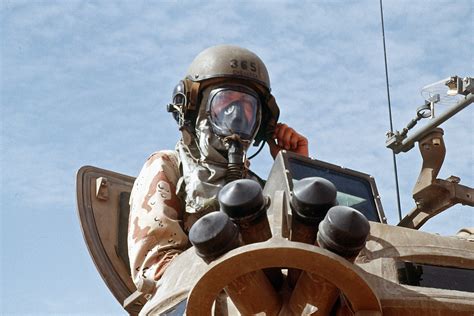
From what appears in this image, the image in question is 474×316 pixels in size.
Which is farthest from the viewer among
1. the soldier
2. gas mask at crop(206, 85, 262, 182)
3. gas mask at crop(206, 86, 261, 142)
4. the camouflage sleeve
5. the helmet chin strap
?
gas mask at crop(206, 86, 261, 142)

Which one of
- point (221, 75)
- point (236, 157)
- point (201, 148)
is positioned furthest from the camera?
point (221, 75)

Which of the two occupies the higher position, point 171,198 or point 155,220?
point 171,198

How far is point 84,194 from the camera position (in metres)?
9.11

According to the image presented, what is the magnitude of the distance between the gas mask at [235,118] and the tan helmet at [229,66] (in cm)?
11

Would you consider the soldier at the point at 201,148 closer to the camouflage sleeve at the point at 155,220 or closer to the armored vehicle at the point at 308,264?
the camouflage sleeve at the point at 155,220

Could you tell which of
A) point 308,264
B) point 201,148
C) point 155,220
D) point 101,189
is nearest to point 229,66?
point 201,148

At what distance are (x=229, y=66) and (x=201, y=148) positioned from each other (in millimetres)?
741

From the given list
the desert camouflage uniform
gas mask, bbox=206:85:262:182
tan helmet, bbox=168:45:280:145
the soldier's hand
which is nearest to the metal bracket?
the desert camouflage uniform

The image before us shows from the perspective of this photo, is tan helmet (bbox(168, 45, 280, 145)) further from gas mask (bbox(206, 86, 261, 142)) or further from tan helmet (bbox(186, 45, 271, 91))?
gas mask (bbox(206, 86, 261, 142))

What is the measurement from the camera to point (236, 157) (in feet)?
28.1

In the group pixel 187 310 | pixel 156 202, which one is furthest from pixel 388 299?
pixel 156 202

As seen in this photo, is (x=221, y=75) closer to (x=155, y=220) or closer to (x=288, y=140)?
(x=288, y=140)

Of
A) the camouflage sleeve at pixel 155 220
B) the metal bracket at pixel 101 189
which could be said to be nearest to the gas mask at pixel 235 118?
the camouflage sleeve at pixel 155 220

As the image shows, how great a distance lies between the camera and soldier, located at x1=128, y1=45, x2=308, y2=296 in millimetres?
7773
